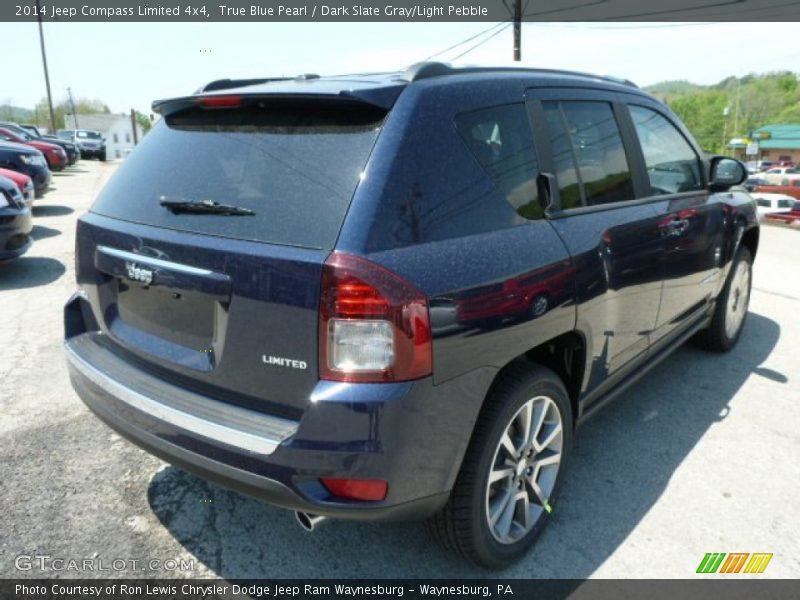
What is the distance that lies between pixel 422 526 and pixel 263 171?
1645mm

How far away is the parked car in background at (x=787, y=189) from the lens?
45719mm

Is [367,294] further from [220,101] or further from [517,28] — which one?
[517,28]

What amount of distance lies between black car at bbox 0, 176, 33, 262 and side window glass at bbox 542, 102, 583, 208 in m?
6.05

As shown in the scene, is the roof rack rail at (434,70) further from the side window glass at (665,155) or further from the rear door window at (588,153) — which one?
the side window glass at (665,155)

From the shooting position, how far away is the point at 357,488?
Result: 1.94 m

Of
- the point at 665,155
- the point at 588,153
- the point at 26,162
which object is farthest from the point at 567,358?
the point at 26,162

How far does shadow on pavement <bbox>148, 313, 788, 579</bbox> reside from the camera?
8.23 ft

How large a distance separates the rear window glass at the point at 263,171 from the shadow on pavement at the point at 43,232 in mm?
7783

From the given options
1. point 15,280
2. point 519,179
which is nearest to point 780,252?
point 519,179

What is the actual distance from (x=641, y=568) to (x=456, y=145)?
182cm

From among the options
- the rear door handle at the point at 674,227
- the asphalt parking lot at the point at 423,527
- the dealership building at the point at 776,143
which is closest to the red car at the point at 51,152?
the asphalt parking lot at the point at 423,527

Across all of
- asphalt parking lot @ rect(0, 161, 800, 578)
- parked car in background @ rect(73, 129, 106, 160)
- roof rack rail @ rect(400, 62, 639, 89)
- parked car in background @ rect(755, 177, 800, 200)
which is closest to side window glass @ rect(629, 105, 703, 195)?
roof rack rail @ rect(400, 62, 639, 89)

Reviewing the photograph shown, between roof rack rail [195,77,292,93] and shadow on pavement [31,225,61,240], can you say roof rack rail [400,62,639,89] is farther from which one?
shadow on pavement [31,225,61,240]

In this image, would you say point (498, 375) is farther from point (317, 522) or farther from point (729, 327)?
point (729, 327)
